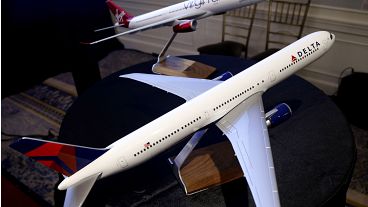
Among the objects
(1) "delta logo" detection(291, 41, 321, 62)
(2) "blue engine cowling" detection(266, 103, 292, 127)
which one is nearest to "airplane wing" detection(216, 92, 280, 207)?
(2) "blue engine cowling" detection(266, 103, 292, 127)

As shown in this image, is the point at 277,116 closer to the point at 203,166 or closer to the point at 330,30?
the point at 203,166

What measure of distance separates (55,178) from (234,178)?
487cm

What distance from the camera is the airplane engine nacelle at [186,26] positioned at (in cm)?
566

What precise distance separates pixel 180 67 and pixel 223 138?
2.12 m

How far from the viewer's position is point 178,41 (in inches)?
435

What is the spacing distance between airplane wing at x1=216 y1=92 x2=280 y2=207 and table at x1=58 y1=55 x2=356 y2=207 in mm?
484

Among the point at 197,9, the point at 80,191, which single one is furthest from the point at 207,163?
the point at 197,9

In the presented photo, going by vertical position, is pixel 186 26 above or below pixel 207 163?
above

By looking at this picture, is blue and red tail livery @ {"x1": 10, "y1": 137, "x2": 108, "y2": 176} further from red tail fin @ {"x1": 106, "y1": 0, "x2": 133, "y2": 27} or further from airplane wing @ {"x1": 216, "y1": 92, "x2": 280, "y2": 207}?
red tail fin @ {"x1": 106, "y1": 0, "x2": 133, "y2": 27}

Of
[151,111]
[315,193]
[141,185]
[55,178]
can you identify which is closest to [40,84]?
[55,178]

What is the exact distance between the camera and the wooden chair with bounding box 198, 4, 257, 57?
28.6ft

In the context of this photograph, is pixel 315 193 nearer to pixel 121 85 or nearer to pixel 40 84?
pixel 121 85

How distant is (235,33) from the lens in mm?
9758

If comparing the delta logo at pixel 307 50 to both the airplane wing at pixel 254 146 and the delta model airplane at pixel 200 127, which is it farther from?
the airplane wing at pixel 254 146
